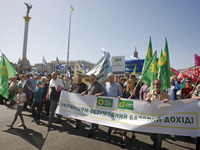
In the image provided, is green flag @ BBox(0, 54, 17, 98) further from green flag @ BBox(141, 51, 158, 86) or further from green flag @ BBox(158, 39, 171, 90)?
green flag @ BBox(158, 39, 171, 90)

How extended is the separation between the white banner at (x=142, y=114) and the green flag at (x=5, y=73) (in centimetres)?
267

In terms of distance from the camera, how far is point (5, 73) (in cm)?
552

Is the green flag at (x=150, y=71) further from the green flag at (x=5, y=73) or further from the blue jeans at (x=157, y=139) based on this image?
the green flag at (x=5, y=73)

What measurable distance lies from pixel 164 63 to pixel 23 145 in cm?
476

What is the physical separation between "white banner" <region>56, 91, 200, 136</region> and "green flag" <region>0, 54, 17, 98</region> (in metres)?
2.67

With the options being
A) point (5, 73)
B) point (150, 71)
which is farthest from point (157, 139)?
point (5, 73)

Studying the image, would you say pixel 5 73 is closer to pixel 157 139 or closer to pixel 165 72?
Answer: pixel 157 139

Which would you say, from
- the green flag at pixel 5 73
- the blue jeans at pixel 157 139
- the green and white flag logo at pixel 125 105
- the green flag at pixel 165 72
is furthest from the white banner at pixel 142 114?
the green flag at pixel 5 73

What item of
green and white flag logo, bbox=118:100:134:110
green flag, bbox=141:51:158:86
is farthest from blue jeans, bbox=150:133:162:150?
green flag, bbox=141:51:158:86

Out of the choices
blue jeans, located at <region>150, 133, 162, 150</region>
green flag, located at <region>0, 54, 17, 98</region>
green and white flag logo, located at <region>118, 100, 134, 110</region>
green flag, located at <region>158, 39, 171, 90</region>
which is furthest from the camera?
green flag, located at <region>0, 54, 17, 98</region>

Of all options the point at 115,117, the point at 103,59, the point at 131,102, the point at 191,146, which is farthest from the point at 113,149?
the point at 103,59

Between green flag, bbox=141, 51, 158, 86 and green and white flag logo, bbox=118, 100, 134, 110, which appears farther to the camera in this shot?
green flag, bbox=141, 51, 158, 86

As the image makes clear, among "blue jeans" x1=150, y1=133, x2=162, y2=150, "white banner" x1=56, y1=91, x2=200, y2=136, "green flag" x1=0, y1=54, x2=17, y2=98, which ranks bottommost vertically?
"blue jeans" x1=150, y1=133, x2=162, y2=150

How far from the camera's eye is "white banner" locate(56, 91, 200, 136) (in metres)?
3.49
